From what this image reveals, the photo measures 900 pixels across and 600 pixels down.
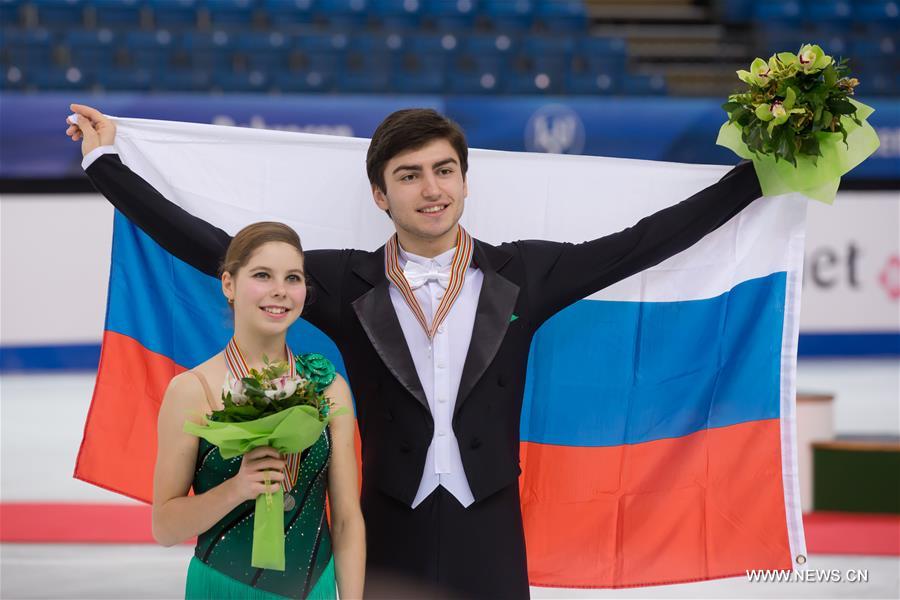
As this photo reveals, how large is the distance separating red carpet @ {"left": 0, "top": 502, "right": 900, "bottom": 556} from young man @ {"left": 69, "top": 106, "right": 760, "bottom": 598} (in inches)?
120

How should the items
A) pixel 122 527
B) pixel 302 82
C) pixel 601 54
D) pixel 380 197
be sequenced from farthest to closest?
pixel 601 54, pixel 302 82, pixel 122 527, pixel 380 197

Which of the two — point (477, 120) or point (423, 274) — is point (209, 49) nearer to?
point (477, 120)

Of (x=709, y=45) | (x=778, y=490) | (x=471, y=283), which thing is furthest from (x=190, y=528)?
(x=709, y=45)

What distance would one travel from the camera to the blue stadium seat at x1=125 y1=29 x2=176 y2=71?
1143 centimetres

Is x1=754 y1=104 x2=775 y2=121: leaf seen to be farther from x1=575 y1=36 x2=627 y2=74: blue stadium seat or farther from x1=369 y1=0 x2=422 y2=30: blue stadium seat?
x1=369 y1=0 x2=422 y2=30: blue stadium seat

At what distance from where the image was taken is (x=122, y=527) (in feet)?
18.4

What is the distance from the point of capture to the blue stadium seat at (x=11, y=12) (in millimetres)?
12023

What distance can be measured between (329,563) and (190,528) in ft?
1.12

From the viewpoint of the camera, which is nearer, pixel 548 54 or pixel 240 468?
pixel 240 468

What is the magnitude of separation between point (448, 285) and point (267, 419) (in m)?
0.60

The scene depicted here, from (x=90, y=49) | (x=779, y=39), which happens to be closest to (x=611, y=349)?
(x=90, y=49)

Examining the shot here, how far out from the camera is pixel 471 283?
8.46 ft

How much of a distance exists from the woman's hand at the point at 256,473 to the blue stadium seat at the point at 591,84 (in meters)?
10.1

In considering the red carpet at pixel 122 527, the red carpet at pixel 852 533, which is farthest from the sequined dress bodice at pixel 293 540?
the red carpet at pixel 852 533
